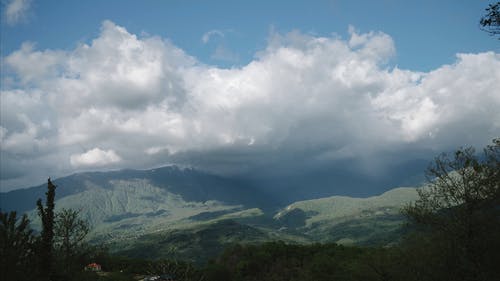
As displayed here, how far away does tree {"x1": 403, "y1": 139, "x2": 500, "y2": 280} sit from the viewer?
134 feet

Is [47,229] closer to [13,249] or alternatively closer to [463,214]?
[13,249]

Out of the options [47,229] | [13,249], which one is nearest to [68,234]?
[47,229]

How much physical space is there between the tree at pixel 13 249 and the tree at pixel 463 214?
44.4m

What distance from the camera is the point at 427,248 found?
4962cm

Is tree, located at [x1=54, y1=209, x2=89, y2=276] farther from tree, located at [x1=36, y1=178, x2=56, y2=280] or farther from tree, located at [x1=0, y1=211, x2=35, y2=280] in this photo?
tree, located at [x1=0, y1=211, x2=35, y2=280]

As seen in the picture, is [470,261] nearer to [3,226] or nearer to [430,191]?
[430,191]

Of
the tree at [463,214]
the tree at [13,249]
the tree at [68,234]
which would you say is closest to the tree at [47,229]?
the tree at [68,234]

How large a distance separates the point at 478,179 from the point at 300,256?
6155 inches

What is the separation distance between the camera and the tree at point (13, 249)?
2316 cm

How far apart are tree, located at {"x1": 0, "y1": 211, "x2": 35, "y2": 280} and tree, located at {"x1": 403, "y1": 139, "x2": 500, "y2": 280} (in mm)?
44428

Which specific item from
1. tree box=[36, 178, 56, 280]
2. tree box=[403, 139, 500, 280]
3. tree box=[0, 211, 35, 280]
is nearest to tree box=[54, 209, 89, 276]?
tree box=[36, 178, 56, 280]

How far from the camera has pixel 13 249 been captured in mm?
24406

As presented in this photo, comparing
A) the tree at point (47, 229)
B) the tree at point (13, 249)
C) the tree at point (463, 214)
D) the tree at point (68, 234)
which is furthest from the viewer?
the tree at point (68, 234)

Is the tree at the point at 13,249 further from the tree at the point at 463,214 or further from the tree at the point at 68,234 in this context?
the tree at the point at 463,214
